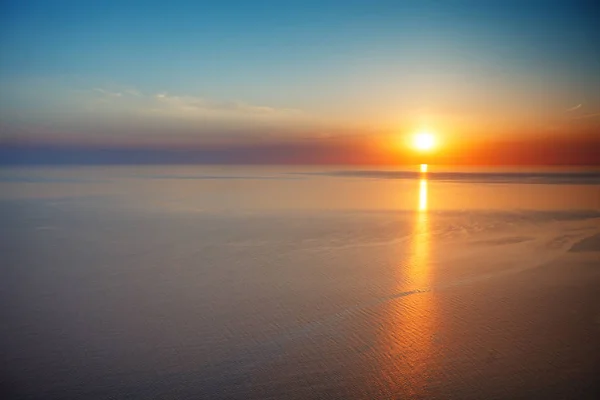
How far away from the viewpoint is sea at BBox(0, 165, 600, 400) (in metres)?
3.61

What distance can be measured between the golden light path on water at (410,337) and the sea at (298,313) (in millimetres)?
20

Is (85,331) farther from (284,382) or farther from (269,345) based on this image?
(284,382)

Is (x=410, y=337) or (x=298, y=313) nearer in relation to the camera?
(x=410, y=337)

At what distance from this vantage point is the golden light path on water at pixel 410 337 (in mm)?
3645

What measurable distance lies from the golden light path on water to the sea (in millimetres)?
20

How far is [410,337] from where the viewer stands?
4422 mm

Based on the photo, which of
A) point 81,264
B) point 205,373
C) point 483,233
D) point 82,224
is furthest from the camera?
point 82,224

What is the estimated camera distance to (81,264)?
717 cm

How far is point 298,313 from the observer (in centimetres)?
502

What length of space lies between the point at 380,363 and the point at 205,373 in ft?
4.71

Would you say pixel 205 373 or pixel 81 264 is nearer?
pixel 205 373

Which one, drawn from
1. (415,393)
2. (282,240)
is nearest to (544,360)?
(415,393)

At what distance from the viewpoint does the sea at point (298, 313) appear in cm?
361

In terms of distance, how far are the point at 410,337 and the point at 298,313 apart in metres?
1.22
